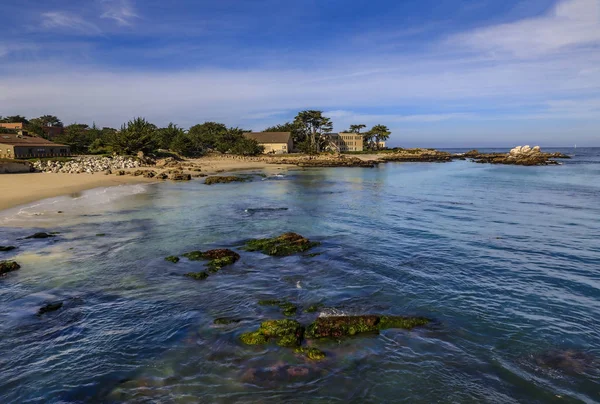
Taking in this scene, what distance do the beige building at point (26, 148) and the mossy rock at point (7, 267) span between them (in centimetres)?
5353

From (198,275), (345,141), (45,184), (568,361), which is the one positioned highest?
(345,141)

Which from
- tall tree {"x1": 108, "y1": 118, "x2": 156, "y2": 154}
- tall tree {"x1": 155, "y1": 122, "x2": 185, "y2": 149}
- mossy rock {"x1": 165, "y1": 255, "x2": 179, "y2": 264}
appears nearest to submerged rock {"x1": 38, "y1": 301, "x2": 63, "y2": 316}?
mossy rock {"x1": 165, "y1": 255, "x2": 179, "y2": 264}

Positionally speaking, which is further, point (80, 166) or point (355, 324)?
point (80, 166)

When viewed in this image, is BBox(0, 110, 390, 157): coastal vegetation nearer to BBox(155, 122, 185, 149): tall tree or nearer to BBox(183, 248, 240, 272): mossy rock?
BBox(155, 122, 185, 149): tall tree

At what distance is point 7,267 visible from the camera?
13.3 meters

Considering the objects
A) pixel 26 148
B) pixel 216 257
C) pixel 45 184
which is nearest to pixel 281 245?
pixel 216 257

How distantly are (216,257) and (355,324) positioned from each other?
25.4 feet

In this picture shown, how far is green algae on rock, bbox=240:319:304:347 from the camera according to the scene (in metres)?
8.95

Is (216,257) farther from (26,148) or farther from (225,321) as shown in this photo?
(26,148)

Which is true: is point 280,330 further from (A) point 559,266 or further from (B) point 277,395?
(A) point 559,266

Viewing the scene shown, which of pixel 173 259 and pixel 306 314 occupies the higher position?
pixel 173 259

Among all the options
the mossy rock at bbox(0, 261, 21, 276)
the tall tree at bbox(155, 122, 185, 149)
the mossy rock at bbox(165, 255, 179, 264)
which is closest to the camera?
the mossy rock at bbox(0, 261, 21, 276)

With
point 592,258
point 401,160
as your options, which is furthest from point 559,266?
point 401,160

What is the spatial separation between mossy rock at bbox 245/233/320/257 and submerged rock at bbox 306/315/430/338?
22.7ft
